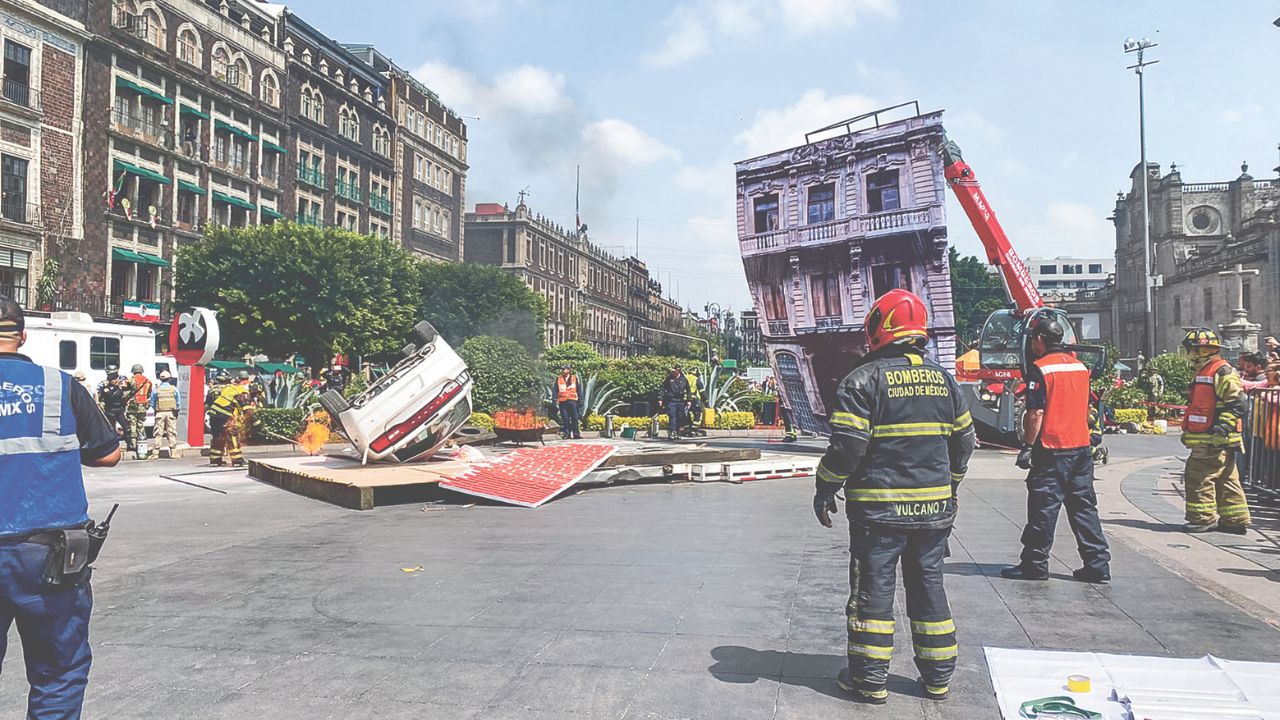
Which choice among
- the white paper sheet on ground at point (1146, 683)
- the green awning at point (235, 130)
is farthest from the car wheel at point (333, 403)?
the green awning at point (235, 130)

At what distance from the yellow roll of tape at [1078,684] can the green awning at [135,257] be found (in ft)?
135

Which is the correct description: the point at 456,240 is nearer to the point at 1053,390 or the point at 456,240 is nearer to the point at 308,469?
the point at 308,469

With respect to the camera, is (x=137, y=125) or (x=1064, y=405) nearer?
(x=1064, y=405)

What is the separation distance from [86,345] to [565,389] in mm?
11069

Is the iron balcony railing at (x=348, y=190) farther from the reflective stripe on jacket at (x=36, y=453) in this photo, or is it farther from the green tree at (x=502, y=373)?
the reflective stripe on jacket at (x=36, y=453)

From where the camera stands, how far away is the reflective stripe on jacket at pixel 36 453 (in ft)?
10.7

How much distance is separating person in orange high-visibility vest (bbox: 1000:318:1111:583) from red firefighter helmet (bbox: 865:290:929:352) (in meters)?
2.32

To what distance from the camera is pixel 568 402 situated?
20.8 meters

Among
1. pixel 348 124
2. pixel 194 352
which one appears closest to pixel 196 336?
pixel 194 352

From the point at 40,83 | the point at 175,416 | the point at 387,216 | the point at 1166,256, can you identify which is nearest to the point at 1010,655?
the point at 175,416

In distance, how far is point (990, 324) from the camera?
20531 mm

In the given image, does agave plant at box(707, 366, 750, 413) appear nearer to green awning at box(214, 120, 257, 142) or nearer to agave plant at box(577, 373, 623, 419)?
agave plant at box(577, 373, 623, 419)

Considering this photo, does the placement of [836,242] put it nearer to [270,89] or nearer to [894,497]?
[894,497]

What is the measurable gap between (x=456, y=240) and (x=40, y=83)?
36053 millimetres
